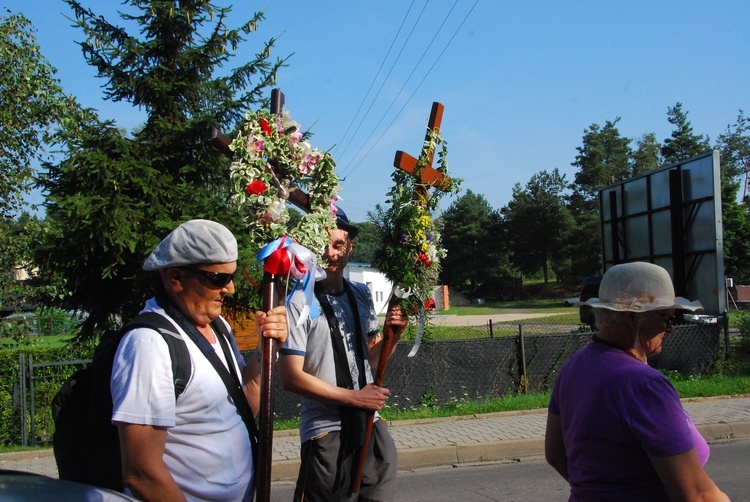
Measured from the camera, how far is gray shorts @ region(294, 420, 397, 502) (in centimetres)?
313

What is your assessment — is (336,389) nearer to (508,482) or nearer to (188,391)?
(188,391)

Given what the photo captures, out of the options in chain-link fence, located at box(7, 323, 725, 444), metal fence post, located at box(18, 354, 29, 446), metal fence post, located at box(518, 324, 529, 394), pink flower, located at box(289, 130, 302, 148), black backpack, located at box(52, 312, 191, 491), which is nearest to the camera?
black backpack, located at box(52, 312, 191, 491)

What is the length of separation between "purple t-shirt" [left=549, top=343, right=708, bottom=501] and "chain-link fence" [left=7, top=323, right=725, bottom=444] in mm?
6916

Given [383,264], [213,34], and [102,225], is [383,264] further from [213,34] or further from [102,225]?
[213,34]

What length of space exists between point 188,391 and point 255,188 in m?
0.95

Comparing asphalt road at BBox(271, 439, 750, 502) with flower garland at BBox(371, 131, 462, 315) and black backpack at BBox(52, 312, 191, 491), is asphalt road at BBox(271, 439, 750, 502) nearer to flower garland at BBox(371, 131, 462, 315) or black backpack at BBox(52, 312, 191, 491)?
flower garland at BBox(371, 131, 462, 315)

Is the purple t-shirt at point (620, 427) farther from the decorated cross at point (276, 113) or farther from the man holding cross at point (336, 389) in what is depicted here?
the decorated cross at point (276, 113)

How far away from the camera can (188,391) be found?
2246mm

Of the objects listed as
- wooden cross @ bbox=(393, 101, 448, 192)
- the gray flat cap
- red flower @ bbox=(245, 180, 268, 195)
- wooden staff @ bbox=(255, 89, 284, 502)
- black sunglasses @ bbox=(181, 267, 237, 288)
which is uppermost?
wooden cross @ bbox=(393, 101, 448, 192)

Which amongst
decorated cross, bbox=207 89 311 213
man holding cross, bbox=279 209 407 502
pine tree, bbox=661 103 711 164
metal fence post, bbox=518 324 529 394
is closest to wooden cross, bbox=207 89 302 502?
man holding cross, bbox=279 209 407 502

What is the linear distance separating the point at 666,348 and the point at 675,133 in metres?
61.2

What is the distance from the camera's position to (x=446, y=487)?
22.8 feet

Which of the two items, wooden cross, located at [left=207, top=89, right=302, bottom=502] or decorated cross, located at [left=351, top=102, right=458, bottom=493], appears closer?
wooden cross, located at [left=207, top=89, right=302, bottom=502]

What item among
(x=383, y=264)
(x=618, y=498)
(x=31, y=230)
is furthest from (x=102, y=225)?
(x=618, y=498)
